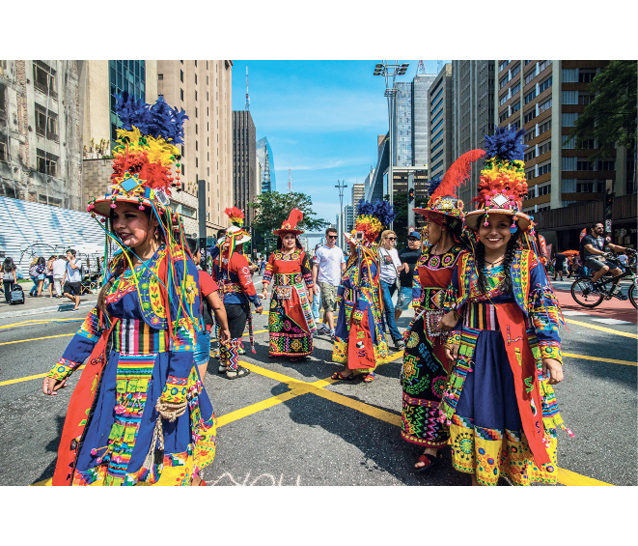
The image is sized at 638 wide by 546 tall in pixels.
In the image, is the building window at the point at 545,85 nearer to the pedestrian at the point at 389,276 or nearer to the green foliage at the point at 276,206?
the green foliage at the point at 276,206

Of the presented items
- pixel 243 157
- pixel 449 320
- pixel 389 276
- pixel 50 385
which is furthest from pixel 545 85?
pixel 243 157

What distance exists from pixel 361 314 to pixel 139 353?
9.94ft

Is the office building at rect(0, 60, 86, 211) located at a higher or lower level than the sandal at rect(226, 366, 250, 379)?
higher

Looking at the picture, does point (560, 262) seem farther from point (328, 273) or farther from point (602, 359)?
point (328, 273)

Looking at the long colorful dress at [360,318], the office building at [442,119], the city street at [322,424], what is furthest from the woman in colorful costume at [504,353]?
the office building at [442,119]

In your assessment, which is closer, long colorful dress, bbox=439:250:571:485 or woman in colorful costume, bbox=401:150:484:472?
long colorful dress, bbox=439:250:571:485

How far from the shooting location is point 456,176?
330 cm

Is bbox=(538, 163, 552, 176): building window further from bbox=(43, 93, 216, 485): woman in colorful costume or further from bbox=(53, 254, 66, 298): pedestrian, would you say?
bbox=(43, 93, 216, 485): woman in colorful costume

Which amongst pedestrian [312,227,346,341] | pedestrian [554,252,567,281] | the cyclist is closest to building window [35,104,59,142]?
pedestrian [312,227,346,341]

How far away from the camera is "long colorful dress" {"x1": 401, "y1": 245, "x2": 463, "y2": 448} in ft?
9.41

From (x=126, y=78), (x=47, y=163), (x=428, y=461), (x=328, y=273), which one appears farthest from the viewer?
(x=126, y=78)

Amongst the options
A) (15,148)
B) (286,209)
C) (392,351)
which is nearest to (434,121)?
(286,209)

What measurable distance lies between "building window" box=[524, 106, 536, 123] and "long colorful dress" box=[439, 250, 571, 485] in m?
54.4

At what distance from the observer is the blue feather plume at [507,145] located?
259cm
